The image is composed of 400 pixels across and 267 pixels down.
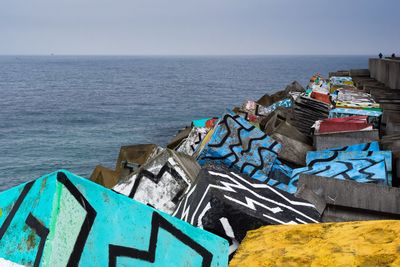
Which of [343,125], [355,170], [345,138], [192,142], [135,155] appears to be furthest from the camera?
[192,142]

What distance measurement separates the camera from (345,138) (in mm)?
11445

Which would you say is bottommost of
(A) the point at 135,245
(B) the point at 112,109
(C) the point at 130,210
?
(B) the point at 112,109

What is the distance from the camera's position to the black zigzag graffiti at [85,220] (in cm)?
300

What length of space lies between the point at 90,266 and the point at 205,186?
1.74 metres

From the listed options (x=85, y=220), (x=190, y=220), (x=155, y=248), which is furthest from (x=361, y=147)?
(x=85, y=220)

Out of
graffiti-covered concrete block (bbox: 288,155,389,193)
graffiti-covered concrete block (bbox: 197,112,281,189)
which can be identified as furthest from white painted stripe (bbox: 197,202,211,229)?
graffiti-covered concrete block (bbox: 197,112,281,189)

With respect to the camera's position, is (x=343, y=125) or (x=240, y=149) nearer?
(x=240, y=149)

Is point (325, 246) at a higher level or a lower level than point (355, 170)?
higher

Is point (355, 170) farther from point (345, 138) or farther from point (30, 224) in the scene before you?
point (30, 224)

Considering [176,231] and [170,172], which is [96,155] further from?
[176,231]

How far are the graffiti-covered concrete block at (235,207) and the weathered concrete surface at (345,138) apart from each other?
6.57 m

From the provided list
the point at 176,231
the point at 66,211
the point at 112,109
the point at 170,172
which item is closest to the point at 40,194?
the point at 66,211

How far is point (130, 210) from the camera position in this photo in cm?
337

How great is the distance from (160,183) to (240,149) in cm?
389
